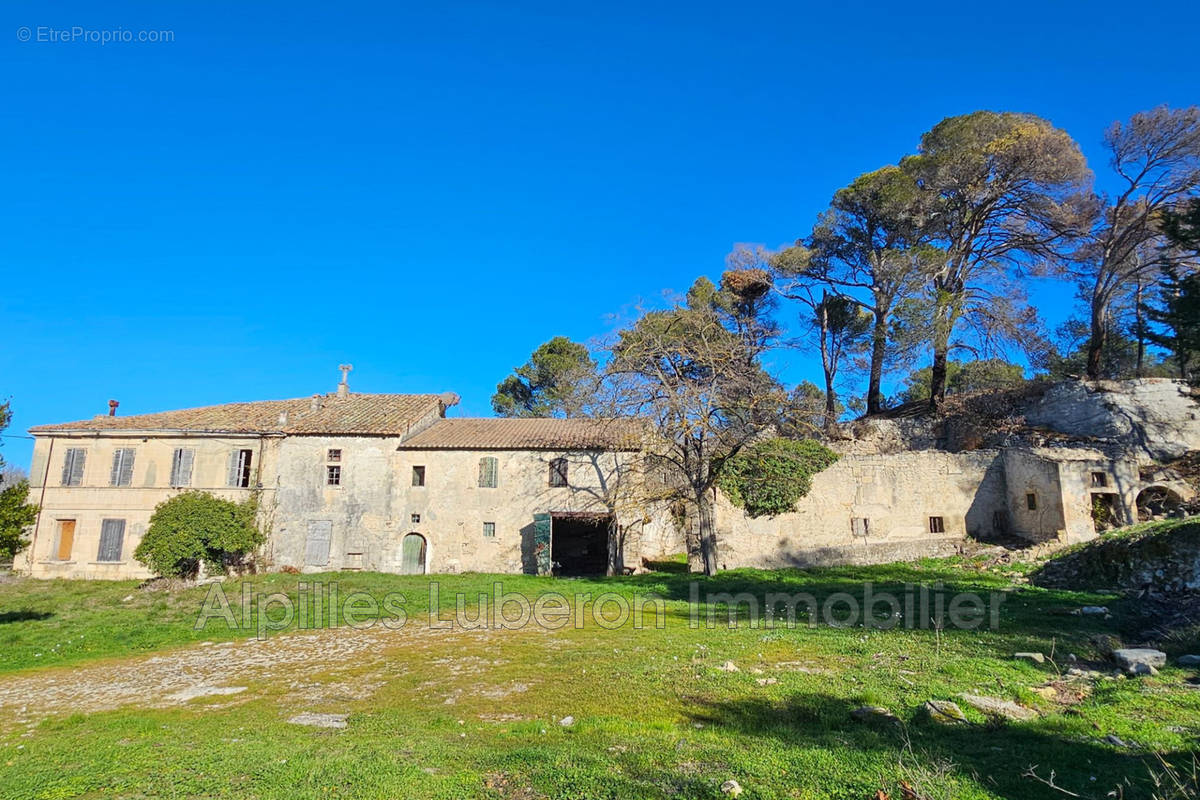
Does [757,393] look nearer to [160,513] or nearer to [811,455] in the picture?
[811,455]

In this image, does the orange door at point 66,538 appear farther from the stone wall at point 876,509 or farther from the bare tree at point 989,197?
the bare tree at point 989,197

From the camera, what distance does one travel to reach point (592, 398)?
74.0 ft

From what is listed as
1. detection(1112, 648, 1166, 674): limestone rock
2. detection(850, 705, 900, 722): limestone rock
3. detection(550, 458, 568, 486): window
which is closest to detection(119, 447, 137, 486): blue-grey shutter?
detection(550, 458, 568, 486): window

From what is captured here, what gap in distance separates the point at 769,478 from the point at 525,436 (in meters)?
10.3

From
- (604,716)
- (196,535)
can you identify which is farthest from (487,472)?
(604,716)

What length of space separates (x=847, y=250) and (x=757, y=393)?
16283 mm

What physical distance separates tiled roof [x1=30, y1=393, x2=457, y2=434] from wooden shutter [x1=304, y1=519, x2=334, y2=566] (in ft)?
12.6

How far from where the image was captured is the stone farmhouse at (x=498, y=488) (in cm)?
2522

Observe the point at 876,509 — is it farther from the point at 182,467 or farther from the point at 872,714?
the point at 182,467

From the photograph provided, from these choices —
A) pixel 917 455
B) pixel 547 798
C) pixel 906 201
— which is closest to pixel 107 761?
pixel 547 798

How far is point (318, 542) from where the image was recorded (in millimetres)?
26969

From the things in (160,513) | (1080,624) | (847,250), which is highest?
(847,250)

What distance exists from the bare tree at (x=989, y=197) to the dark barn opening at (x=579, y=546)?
17.0 metres

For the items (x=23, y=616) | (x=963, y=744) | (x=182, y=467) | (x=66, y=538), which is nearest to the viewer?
(x=963, y=744)
